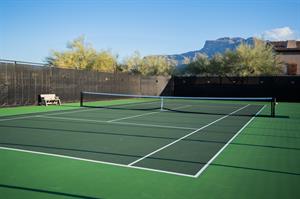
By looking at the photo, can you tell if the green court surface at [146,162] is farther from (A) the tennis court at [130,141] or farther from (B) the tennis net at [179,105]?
(B) the tennis net at [179,105]

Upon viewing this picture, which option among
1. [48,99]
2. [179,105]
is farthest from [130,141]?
[179,105]

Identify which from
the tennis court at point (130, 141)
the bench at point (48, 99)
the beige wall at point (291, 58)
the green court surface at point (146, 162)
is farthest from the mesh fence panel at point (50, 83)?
the beige wall at point (291, 58)

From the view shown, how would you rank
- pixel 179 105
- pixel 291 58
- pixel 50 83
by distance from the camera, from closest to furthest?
pixel 50 83 < pixel 179 105 < pixel 291 58

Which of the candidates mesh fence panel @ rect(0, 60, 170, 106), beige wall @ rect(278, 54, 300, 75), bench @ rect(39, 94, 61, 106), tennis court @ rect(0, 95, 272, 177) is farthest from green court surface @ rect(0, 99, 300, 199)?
beige wall @ rect(278, 54, 300, 75)

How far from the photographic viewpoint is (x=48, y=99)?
21.8 meters

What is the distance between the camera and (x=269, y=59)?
4662cm

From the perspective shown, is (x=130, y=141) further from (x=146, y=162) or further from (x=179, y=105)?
(x=179, y=105)

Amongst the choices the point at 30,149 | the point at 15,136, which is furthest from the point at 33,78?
the point at 30,149

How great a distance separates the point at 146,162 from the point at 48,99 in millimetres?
16178

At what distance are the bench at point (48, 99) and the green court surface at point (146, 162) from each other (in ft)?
33.3

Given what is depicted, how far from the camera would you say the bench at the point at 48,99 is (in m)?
21.5

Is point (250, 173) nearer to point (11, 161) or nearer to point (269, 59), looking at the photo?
point (11, 161)

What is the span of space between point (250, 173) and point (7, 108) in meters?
15.6

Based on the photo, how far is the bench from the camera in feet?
70.6
